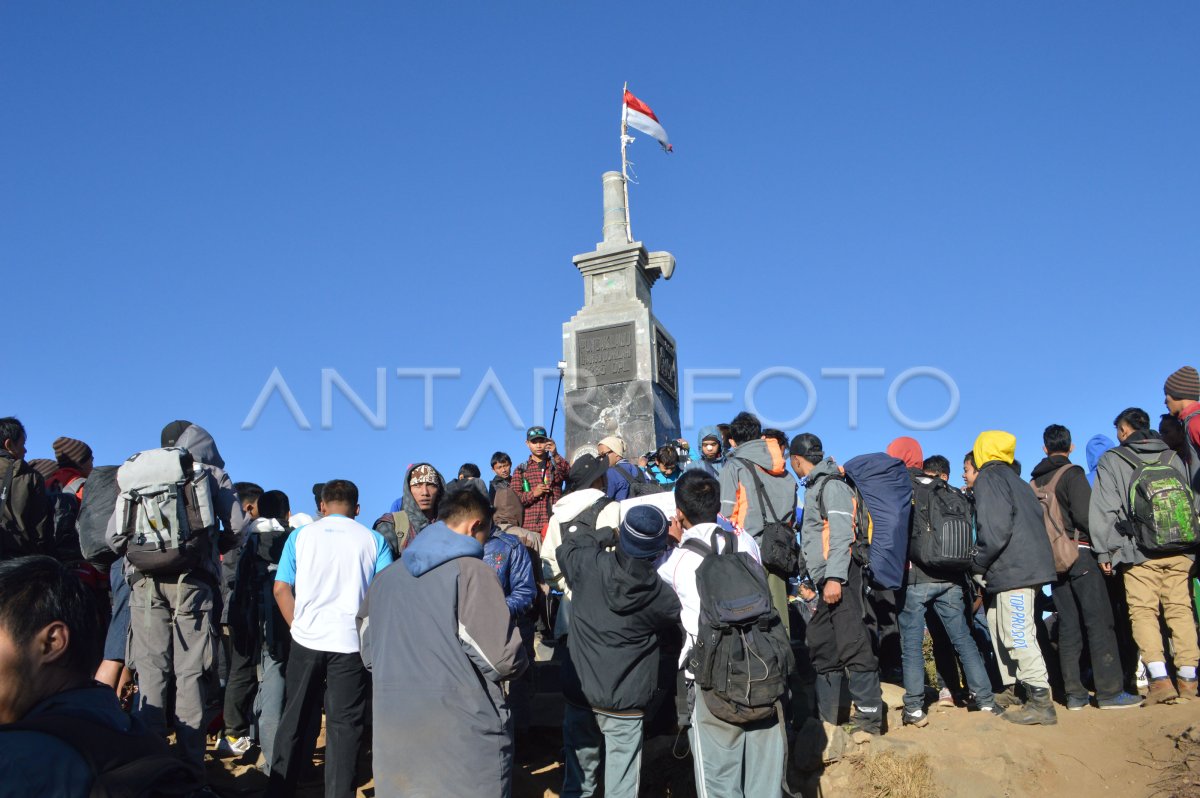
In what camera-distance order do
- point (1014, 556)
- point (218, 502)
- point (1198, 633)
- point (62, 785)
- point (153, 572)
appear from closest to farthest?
point (62, 785) → point (153, 572) → point (218, 502) → point (1014, 556) → point (1198, 633)

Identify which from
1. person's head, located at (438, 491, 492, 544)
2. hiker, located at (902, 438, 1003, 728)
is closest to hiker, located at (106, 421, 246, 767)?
person's head, located at (438, 491, 492, 544)

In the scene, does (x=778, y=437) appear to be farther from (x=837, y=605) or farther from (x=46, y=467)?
(x=46, y=467)

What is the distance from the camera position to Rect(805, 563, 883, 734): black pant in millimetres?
5758

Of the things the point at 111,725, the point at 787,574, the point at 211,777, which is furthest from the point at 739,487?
the point at 111,725

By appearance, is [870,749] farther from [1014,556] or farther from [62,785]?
[62,785]

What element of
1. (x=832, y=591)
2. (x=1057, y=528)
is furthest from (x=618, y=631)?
(x=1057, y=528)

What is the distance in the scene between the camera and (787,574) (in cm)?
606

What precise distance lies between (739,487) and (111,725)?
483 cm

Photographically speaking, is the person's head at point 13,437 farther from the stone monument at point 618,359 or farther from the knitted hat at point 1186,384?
the knitted hat at point 1186,384

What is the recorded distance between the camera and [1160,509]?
6.19 m

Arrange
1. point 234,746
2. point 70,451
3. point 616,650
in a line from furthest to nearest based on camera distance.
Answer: point 70,451 → point 234,746 → point 616,650

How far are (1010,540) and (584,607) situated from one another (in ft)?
11.6

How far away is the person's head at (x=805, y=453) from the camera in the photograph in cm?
632

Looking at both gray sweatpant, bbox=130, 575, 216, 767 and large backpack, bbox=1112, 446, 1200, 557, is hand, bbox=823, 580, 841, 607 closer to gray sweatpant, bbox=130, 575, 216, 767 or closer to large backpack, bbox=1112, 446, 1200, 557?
large backpack, bbox=1112, 446, 1200, 557
